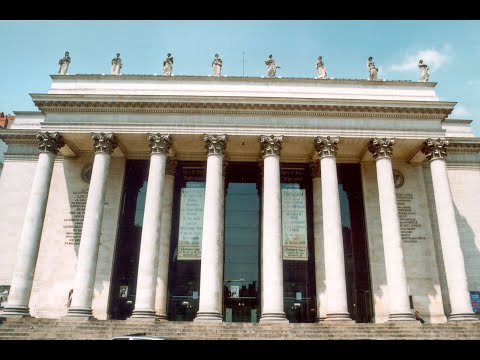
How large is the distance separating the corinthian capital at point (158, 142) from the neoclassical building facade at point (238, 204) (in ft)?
0.32

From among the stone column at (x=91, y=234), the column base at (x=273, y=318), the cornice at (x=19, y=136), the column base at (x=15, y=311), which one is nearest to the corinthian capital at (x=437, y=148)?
the column base at (x=273, y=318)

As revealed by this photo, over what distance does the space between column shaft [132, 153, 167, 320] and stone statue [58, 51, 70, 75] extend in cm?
1104

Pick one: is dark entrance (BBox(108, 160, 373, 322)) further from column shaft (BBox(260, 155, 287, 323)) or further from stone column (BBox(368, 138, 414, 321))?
column shaft (BBox(260, 155, 287, 323))

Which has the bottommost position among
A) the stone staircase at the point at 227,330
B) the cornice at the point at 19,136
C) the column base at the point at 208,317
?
the stone staircase at the point at 227,330

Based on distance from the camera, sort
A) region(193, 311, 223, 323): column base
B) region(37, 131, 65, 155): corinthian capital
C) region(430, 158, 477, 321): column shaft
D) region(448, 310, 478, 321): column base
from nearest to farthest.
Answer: region(193, 311, 223, 323): column base
region(448, 310, 478, 321): column base
region(430, 158, 477, 321): column shaft
region(37, 131, 65, 155): corinthian capital

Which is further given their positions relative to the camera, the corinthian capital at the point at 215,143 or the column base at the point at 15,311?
the corinthian capital at the point at 215,143

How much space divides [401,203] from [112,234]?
21282 mm

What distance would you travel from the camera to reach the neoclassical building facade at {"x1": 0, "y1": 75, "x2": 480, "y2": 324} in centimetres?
2633

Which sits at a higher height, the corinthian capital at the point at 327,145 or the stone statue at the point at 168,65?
the stone statue at the point at 168,65

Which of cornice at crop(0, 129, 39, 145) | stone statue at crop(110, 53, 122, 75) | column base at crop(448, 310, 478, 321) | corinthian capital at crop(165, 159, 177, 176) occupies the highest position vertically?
stone statue at crop(110, 53, 122, 75)

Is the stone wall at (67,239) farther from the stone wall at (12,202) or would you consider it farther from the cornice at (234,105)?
the cornice at (234,105)

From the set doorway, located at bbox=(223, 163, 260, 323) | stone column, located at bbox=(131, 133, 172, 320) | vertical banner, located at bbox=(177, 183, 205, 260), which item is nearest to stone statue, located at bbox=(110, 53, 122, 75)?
stone column, located at bbox=(131, 133, 172, 320)

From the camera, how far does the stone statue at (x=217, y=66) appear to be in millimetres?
32688
